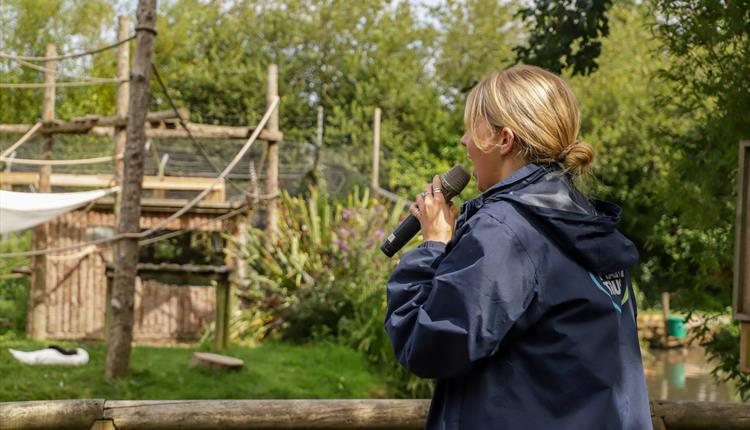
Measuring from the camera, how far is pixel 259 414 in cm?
334

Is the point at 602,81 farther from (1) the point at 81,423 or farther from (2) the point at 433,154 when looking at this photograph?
(1) the point at 81,423

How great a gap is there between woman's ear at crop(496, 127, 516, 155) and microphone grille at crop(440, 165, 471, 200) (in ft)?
0.58

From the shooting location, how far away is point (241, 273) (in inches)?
478

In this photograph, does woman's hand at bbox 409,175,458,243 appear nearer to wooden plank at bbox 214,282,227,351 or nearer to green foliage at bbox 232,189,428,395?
wooden plank at bbox 214,282,227,351

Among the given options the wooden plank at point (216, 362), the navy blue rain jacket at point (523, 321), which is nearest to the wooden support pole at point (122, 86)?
the wooden plank at point (216, 362)

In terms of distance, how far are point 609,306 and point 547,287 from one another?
125 mm

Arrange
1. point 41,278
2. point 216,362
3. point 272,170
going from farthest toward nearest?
point 272,170 → point 41,278 → point 216,362

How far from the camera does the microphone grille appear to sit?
1888 millimetres

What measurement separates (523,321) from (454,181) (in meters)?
0.40

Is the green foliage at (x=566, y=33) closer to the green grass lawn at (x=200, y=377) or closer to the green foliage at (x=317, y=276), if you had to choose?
the green grass lawn at (x=200, y=377)

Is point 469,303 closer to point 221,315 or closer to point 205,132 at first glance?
point 221,315

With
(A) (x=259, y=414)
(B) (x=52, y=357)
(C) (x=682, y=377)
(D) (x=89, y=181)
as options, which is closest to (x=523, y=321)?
(A) (x=259, y=414)

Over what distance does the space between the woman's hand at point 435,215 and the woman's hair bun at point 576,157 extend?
0.22 metres

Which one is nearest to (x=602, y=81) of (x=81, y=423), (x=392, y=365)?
(x=392, y=365)
